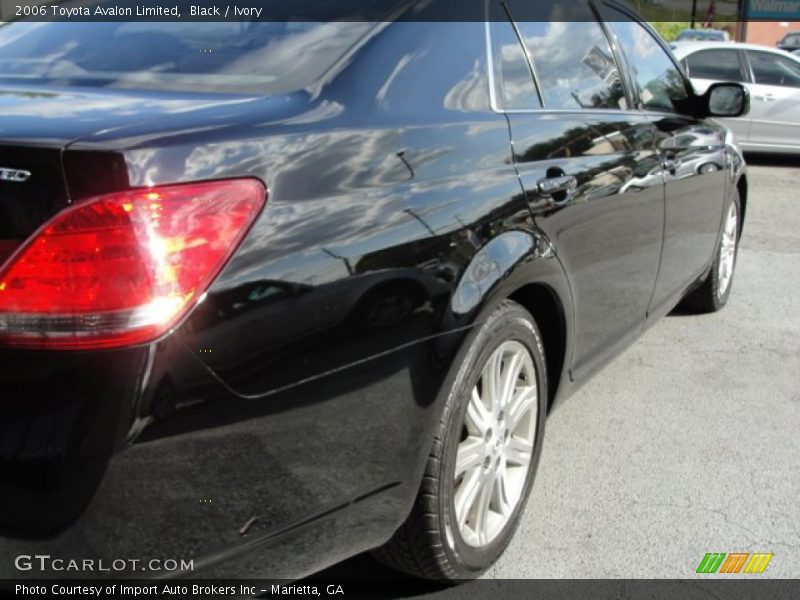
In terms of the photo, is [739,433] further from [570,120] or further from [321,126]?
[321,126]

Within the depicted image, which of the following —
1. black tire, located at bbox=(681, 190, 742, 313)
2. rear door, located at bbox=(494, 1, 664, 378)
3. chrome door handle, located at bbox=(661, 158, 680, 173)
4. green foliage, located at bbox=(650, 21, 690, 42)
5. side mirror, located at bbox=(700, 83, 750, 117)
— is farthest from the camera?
green foliage, located at bbox=(650, 21, 690, 42)

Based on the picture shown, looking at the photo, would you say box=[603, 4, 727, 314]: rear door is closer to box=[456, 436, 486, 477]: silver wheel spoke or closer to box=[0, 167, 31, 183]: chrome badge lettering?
box=[456, 436, 486, 477]: silver wheel spoke

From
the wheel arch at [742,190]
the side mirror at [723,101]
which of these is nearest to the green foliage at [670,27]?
the wheel arch at [742,190]

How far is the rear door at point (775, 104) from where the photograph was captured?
37.3 feet

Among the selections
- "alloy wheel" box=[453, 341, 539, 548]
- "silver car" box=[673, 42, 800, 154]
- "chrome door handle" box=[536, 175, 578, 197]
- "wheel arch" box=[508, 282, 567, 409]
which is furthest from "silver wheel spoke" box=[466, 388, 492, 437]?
"silver car" box=[673, 42, 800, 154]

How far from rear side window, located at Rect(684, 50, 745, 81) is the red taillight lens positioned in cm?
1120

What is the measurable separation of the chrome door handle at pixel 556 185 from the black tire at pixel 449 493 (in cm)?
37

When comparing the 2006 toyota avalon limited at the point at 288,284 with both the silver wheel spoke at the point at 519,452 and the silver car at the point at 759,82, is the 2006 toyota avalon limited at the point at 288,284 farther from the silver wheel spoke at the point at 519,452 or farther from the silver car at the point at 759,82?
the silver car at the point at 759,82

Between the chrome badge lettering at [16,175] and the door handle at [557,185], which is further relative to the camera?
the door handle at [557,185]

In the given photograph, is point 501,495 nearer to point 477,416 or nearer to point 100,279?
point 477,416

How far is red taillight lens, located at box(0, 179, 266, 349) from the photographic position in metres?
1.61

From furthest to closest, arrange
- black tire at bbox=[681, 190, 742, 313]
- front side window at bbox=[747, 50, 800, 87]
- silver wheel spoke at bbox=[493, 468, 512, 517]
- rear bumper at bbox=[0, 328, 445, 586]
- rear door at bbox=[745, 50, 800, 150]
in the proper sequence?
front side window at bbox=[747, 50, 800, 87]
rear door at bbox=[745, 50, 800, 150]
black tire at bbox=[681, 190, 742, 313]
silver wheel spoke at bbox=[493, 468, 512, 517]
rear bumper at bbox=[0, 328, 445, 586]

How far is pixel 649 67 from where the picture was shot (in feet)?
13.6

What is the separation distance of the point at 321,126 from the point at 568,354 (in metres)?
1.38
